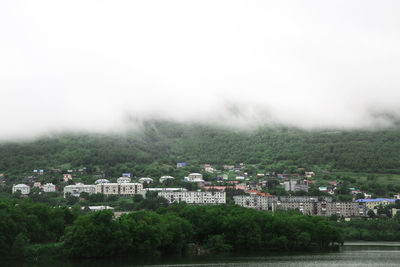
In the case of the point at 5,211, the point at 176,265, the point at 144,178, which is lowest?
the point at 176,265

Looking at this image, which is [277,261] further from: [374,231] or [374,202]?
[374,202]

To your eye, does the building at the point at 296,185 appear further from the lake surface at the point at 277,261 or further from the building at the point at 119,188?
the lake surface at the point at 277,261

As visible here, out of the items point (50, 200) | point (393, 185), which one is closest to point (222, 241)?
point (50, 200)

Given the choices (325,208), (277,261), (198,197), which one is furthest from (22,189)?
(277,261)

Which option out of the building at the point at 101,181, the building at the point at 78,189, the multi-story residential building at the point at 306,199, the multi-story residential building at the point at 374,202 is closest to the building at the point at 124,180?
the building at the point at 101,181

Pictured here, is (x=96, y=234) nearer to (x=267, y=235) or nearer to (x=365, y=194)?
(x=267, y=235)
